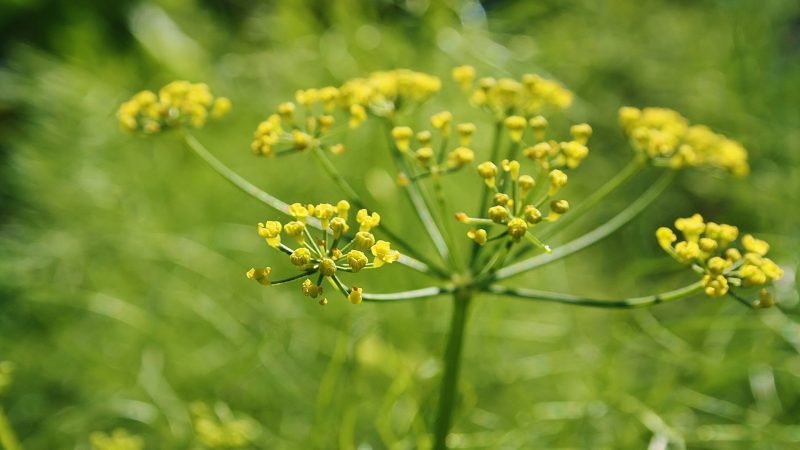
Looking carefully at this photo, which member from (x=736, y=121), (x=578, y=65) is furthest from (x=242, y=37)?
(x=736, y=121)

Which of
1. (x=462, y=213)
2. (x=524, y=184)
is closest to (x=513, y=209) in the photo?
(x=524, y=184)

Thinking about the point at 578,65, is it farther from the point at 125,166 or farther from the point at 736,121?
the point at 125,166

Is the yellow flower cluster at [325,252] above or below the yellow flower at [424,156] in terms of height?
above

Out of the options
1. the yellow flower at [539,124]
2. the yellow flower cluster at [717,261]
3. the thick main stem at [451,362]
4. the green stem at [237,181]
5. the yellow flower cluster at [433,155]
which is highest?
the yellow flower cluster at [433,155]

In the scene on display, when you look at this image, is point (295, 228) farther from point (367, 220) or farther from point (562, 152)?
point (562, 152)

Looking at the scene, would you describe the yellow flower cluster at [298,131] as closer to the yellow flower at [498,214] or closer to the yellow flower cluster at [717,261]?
the yellow flower at [498,214]

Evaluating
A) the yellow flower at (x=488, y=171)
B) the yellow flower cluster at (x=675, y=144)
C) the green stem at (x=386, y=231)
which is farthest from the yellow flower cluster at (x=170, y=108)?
the yellow flower cluster at (x=675, y=144)
